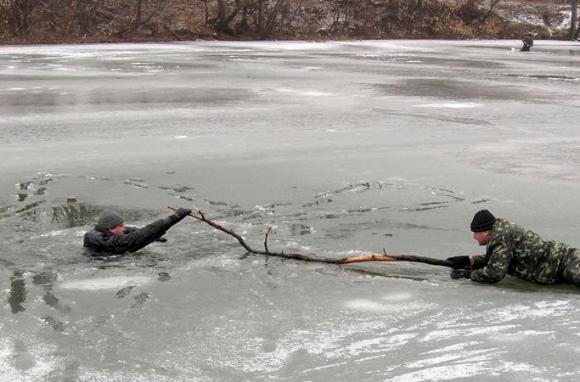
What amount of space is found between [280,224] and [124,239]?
1.86m

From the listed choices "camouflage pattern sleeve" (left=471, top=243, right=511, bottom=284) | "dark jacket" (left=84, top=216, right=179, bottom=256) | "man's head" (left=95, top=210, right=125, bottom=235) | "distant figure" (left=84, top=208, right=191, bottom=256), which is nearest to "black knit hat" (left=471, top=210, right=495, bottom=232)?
"camouflage pattern sleeve" (left=471, top=243, right=511, bottom=284)

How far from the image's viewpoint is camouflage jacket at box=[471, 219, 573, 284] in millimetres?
6211

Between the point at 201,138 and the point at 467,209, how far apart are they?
5.51 metres

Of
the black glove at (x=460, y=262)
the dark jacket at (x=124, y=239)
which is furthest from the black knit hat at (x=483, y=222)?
the dark jacket at (x=124, y=239)

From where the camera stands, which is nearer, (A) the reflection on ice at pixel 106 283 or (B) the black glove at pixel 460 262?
(A) the reflection on ice at pixel 106 283

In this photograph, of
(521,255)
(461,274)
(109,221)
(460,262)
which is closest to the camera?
(521,255)

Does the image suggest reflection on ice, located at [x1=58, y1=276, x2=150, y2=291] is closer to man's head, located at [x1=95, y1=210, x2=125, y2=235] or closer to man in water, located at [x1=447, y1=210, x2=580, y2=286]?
man's head, located at [x1=95, y1=210, x2=125, y2=235]

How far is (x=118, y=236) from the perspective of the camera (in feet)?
23.0

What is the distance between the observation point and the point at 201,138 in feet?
41.7

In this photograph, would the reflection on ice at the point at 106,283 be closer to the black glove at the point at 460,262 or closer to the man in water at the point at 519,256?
the black glove at the point at 460,262

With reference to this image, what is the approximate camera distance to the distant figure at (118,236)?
6.98m

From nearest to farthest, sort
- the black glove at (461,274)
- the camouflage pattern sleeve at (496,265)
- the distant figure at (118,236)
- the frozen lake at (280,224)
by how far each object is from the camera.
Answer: the frozen lake at (280,224) < the camouflage pattern sleeve at (496,265) < the black glove at (461,274) < the distant figure at (118,236)

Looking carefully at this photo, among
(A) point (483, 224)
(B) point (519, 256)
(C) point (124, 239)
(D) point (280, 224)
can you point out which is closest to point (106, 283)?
(C) point (124, 239)

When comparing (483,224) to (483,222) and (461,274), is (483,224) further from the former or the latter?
(461,274)
